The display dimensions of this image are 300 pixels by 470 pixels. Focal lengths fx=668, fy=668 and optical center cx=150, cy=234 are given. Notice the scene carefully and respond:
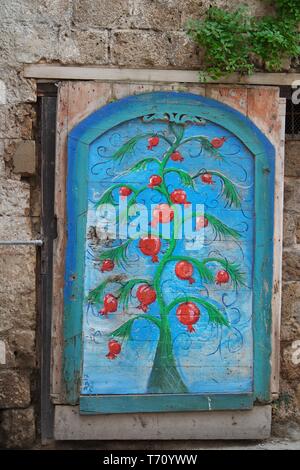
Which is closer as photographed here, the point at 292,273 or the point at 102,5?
the point at 102,5

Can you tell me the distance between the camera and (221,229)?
13.8 ft

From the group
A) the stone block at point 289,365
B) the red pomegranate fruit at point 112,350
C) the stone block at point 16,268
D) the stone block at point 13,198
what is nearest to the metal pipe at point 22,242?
the stone block at point 16,268

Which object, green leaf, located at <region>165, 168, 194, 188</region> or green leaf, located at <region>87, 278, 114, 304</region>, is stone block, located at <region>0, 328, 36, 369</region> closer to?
green leaf, located at <region>87, 278, 114, 304</region>

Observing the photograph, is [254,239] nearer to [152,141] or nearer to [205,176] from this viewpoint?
[205,176]

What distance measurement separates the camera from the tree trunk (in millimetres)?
4160

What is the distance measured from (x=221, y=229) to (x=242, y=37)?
1200mm

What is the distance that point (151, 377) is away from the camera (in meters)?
4.16

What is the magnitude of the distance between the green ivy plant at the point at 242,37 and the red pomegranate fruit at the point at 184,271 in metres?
1.16

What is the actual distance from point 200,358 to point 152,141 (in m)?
1.39

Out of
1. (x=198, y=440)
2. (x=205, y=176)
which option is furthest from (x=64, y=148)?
(x=198, y=440)

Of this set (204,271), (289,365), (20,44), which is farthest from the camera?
(289,365)

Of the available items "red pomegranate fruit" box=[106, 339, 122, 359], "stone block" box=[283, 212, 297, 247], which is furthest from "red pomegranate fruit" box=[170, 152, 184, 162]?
"red pomegranate fruit" box=[106, 339, 122, 359]

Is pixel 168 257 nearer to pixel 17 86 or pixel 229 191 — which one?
pixel 229 191

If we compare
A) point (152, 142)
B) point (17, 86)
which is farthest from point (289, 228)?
point (17, 86)
